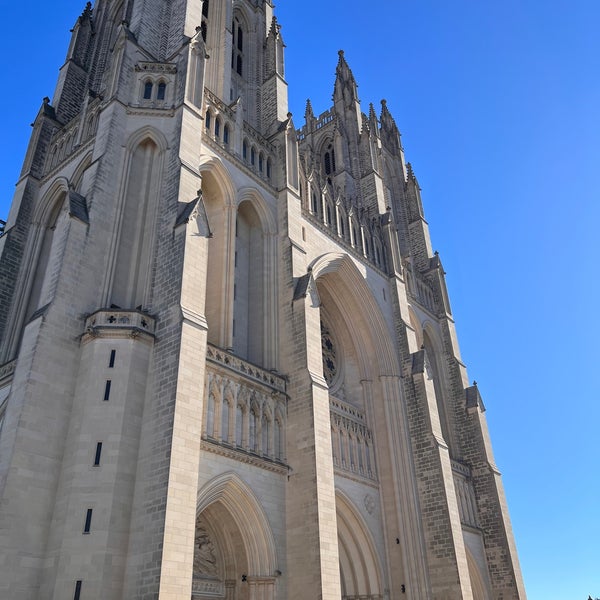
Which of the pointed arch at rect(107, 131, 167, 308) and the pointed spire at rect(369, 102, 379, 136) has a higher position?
the pointed spire at rect(369, 102, 379, 136)

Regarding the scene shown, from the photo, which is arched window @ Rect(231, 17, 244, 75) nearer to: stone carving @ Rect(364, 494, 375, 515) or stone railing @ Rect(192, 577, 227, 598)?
stone carving @ Rect(364, 494, 375, 515)

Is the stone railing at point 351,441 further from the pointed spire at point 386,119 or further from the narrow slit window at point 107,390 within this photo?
the pointed spire at point 386,119

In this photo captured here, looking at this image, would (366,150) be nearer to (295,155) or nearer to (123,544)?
(295,155)

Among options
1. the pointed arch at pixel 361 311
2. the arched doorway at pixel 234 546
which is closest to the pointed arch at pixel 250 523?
the arched doorway at pixel 234 546

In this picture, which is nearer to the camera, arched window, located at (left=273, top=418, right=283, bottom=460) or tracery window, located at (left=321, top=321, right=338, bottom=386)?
arched window, located at (left=273, top=418, right=283, bottom=460)

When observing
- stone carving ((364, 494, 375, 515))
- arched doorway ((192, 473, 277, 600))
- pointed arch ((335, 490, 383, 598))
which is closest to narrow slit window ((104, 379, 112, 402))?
arched doorway ((192, 473, 277, 600))

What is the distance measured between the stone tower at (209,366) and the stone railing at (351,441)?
107 mm

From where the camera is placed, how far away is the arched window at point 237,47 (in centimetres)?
2747

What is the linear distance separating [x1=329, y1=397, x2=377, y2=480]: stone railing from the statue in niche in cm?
596

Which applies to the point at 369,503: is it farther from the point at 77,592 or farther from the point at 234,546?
the point at 77,592

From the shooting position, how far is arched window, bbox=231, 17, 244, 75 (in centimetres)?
2747

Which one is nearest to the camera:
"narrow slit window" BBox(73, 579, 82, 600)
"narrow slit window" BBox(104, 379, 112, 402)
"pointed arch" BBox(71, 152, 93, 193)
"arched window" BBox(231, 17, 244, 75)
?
"narrow slit window" BBox(73, 579, 82, 600)

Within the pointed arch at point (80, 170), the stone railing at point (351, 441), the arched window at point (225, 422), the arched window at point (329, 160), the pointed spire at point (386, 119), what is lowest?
the arched window at point (225, 422)

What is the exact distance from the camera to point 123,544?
1217cm
